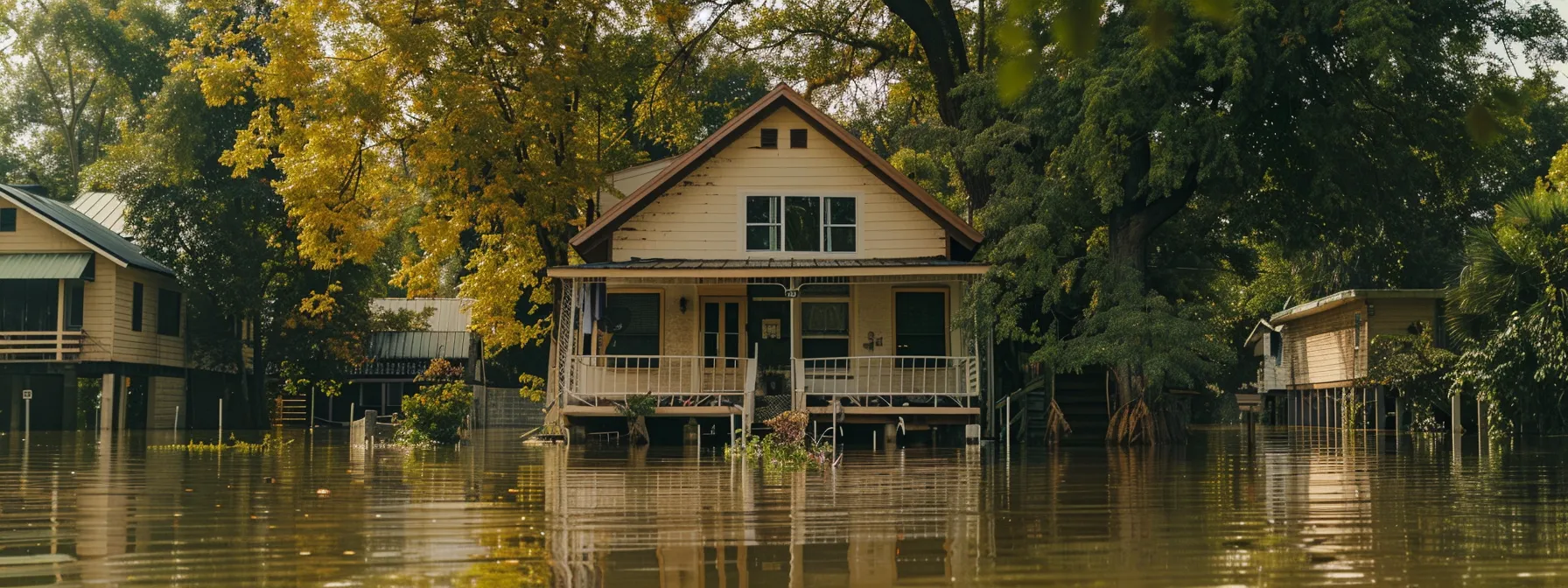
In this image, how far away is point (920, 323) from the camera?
31609 millimetres

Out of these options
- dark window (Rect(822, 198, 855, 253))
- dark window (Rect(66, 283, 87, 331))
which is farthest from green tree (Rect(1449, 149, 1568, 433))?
dark window (Rect(66, 283, 87, 331))

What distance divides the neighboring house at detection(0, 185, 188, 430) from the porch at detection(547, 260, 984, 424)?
66.1 ft

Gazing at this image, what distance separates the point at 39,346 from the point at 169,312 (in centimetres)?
548

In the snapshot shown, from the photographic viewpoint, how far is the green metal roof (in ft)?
150

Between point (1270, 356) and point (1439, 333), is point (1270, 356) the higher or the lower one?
the lower one

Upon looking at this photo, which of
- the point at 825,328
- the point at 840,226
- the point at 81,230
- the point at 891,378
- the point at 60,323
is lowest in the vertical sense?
the point at 891,378

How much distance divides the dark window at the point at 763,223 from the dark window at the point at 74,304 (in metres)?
25.2

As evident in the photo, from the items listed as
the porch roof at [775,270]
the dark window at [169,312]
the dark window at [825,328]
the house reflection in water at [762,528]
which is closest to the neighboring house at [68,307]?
the dark window at [169,312]

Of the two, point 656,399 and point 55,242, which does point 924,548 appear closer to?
point 656,399

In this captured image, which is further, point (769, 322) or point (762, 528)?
point (769, 322)

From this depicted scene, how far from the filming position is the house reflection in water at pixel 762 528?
834 centimetres

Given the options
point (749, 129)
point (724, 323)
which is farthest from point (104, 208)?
point (749, 129)

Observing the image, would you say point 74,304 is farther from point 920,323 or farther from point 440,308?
point 920,323

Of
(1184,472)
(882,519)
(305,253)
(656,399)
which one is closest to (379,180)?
(305,253)
